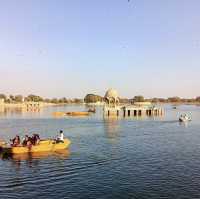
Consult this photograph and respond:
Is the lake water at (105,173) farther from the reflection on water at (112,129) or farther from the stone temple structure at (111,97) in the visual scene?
the stone temple structure at (111,97)

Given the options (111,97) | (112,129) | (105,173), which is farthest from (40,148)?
(111,97)

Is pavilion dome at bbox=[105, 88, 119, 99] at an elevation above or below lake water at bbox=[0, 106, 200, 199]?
above

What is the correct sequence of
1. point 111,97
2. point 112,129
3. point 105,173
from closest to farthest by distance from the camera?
point 105,173 → point 112,129 → point 111,97

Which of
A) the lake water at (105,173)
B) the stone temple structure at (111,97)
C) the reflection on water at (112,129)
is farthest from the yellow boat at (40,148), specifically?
the stone temple structure at (111,97)

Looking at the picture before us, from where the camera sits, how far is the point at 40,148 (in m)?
42.7

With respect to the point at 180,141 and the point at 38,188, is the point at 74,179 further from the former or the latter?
the point at 180,141

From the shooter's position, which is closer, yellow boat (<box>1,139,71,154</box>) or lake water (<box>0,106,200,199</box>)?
lake water (<box>0,106,200,199</box>)

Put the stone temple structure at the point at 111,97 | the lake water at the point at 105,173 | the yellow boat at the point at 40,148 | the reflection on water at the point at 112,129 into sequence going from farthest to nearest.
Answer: the stone temple structure at the point at 111,97
the reflection on water at the point at 112,129
the yellow boat at the point at 40,148
the lake water at the point at 105,173

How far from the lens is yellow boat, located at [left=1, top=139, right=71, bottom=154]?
4087 centimetres

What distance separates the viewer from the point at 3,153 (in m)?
41.0

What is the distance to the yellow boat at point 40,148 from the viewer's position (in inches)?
1609

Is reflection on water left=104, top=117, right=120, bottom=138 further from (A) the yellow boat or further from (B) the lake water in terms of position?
(A) the yellow boat

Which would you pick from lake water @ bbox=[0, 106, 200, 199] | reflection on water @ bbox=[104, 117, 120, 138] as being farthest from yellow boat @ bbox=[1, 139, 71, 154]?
reflection on water @ bbox=[104, 117, 120, 138]

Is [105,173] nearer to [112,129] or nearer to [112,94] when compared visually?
[112,129]
